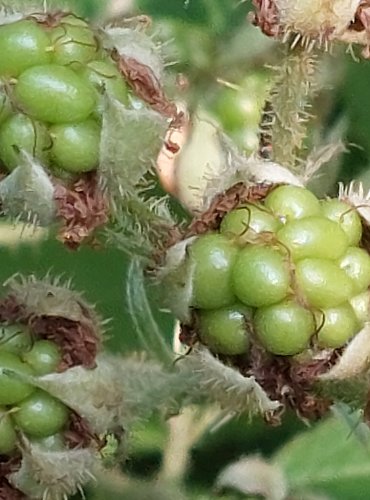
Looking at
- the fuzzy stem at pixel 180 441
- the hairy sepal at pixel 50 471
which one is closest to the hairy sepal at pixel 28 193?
the hairy sepal at pixel 50 471

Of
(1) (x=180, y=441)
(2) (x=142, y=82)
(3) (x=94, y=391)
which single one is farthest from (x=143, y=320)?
(2) (x=142, y=82)

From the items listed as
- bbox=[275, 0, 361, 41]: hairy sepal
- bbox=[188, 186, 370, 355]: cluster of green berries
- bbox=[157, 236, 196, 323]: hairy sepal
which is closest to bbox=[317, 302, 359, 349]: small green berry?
bbox=[188, 186, 370, 355]: cluster of green berries

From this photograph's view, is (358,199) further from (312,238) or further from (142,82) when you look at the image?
(142,82)

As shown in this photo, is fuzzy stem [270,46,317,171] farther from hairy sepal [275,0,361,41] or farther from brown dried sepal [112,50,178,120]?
brown dried sepal [112,50,178,120]

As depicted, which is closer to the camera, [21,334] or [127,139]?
[127,139]

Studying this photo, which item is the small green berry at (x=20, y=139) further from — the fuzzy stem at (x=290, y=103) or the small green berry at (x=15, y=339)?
the fuzzy stem at (x=290, y=103)

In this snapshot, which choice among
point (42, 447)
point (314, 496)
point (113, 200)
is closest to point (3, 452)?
point (42, 447)

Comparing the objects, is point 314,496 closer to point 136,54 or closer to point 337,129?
point 337,129
